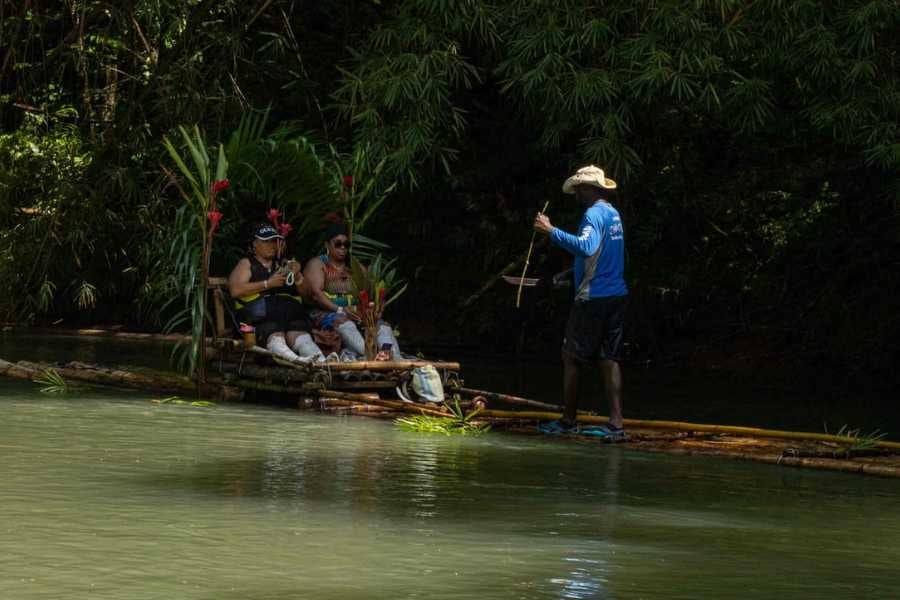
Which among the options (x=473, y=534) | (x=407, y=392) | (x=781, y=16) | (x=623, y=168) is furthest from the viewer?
(x=623, y=168)

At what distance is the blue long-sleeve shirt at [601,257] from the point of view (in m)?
10.6

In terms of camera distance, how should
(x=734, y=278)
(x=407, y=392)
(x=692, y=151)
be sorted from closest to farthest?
1. (x=407, y=392)
2. (x=692, y=151)
3. (x=734, y=278)

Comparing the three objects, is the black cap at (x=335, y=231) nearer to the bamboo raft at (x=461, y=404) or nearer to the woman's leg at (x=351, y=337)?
the woman's leg at (x=351, y=337)

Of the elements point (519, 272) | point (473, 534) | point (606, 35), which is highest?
point (606, 35)

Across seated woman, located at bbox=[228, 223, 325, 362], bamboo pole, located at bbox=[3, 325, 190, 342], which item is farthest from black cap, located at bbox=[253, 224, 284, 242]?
bamboo pole, located at bbox=[3, 325, 190, 342]

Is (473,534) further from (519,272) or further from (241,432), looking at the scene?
(519,272)

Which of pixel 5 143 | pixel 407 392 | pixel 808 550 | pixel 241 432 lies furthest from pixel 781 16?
pixel 5 143

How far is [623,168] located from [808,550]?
7637mm

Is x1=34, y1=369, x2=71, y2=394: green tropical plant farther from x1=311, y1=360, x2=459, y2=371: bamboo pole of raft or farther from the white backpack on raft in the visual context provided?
the white backpack on raft

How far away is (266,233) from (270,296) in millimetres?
488

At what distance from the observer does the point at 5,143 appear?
21.5m

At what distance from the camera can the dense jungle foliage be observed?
13.3 metres

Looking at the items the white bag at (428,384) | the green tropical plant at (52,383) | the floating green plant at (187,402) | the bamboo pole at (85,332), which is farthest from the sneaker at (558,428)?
the bamboo pole at (85,332)

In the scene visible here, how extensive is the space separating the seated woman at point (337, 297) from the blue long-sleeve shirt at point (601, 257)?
Result: 2.43 m
